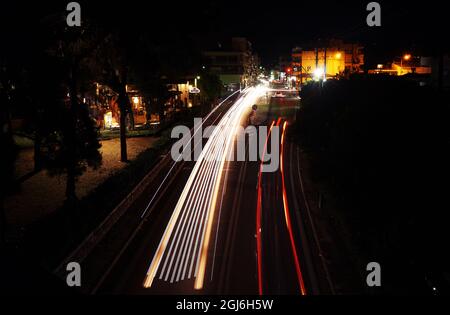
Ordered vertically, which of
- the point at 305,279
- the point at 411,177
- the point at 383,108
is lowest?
the point at 305,279

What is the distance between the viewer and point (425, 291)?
28.2ft

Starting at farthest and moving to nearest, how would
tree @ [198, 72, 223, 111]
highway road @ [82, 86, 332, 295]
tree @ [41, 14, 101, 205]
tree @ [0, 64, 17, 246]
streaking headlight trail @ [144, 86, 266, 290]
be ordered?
tree @ [198, 72, 223, 111]
tree @ [41, 14, 101, 205]
tree @ [0, 64, 17, 246]
streaking headlight trail @ [144, 86, 266, 290]
highway road @ [82, 86, 332, 295]

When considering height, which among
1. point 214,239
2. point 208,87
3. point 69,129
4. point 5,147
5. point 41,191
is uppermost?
point 208,87

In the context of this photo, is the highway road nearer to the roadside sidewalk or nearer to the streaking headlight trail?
the streaking headlight trail

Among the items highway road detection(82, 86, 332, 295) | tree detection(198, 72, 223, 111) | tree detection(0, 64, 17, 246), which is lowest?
highway road detection(82, 86, 332, 295)

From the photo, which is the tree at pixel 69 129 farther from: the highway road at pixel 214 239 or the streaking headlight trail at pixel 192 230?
the streaking headlight trail at pixel 192 230

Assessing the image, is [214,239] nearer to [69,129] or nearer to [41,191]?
[69,129]

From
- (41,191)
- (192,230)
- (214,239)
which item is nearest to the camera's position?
(214,239)

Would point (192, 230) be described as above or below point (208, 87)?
below

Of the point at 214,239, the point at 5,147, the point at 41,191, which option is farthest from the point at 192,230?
the point at 41,191

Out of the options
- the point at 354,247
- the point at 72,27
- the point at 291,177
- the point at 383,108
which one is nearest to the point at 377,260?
the point at 354,247

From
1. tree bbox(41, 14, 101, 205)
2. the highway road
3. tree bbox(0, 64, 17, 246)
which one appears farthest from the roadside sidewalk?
the highway road

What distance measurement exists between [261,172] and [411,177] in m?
11.3
